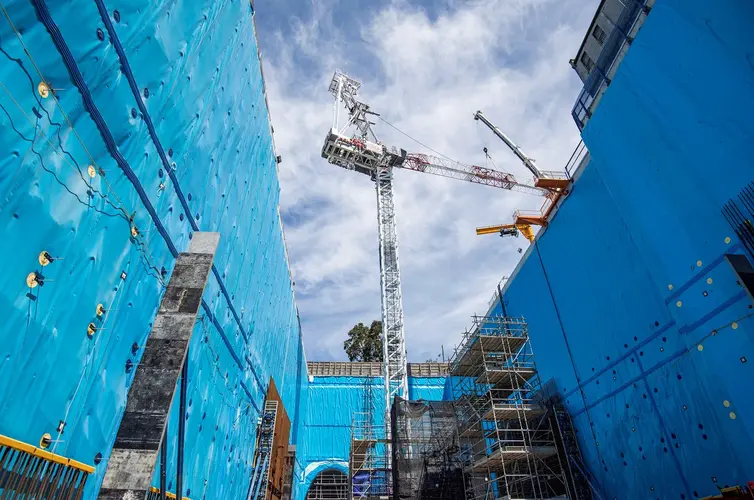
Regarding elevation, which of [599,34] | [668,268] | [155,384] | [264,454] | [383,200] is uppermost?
[383,200]

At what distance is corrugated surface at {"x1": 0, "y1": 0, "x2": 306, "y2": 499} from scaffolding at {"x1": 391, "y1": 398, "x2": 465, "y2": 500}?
1037cm

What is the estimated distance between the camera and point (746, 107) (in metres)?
7.37

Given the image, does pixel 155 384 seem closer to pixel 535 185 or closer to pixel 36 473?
pixel 36 473

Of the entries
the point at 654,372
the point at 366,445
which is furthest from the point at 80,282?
the point at 366,445

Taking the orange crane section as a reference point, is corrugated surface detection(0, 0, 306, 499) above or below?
below

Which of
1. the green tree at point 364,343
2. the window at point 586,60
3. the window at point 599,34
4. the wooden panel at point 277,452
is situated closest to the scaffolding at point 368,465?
the wooden panel at point 277,452

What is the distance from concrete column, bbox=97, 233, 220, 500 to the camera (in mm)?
4184

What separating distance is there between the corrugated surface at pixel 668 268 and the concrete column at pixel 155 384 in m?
9.03

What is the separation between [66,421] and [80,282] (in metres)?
1.60

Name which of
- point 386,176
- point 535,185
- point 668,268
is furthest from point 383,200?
point 668,268

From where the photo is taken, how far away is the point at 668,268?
942 centimetres

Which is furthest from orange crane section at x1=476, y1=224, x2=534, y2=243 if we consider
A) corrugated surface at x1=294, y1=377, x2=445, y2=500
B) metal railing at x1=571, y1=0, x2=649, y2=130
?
metal railing at x1=571, y1=0, x2=649, y2=130

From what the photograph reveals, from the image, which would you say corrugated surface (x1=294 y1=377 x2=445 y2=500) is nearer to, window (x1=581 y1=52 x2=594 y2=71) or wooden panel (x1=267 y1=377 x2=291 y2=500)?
wooden panel (x1=267 y1=377 x2=291 y2=500)

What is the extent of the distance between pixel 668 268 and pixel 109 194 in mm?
10740
